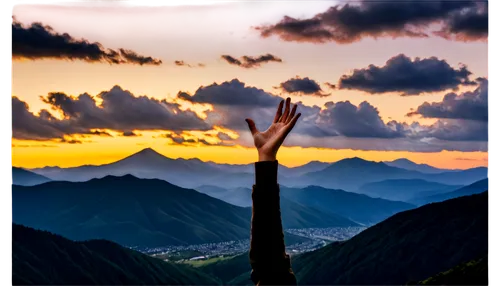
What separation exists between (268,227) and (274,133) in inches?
89.0

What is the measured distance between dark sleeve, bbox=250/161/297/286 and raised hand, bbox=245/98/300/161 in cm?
26

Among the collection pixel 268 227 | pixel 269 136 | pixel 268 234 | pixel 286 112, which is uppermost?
pixel 286 112

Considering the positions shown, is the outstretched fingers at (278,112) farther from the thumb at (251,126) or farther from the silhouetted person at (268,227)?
the silhouetted person at (268,227)

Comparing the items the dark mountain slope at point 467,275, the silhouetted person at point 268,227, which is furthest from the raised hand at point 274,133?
the dark mountain slope at point 467,275

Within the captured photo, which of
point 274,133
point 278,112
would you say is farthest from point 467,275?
point 274,133

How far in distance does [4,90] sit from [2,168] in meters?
2.43

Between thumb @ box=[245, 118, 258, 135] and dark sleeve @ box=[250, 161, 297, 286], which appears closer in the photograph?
dark sleeve @ box=[250, 161, 297, 286]

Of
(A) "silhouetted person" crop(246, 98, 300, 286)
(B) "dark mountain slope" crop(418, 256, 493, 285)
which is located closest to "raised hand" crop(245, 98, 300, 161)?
(A) "silhouetted person" crop(246, 98, 300, 286)

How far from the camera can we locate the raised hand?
1447cm

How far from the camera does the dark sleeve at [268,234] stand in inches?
567

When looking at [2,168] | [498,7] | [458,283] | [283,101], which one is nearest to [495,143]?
[498,7]

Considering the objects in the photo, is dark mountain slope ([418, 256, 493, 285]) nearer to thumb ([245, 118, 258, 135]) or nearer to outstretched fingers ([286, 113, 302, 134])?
outstretched fingers ([286, 113, 302, 134])

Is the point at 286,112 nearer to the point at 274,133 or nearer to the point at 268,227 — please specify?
the point at 274,133

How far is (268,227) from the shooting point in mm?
14523
